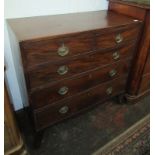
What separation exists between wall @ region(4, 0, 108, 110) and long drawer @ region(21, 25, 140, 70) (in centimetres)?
19

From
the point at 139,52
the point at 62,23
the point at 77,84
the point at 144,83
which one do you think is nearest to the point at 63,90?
the point at 77,84

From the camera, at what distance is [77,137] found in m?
1.40

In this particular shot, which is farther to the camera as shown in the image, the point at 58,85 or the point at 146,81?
the point at 146,81

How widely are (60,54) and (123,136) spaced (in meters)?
0.90

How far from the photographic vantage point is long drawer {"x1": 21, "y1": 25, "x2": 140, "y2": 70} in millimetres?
908

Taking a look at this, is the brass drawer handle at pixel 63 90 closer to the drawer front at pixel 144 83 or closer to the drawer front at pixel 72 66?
the drawer front at pixel 72 66

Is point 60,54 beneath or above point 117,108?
above

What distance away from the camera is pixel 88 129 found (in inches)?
57.9

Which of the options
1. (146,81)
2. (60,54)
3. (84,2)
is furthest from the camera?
(146,81)

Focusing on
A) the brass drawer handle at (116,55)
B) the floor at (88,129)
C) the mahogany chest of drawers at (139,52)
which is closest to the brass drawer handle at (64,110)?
the floor at (88,129)
